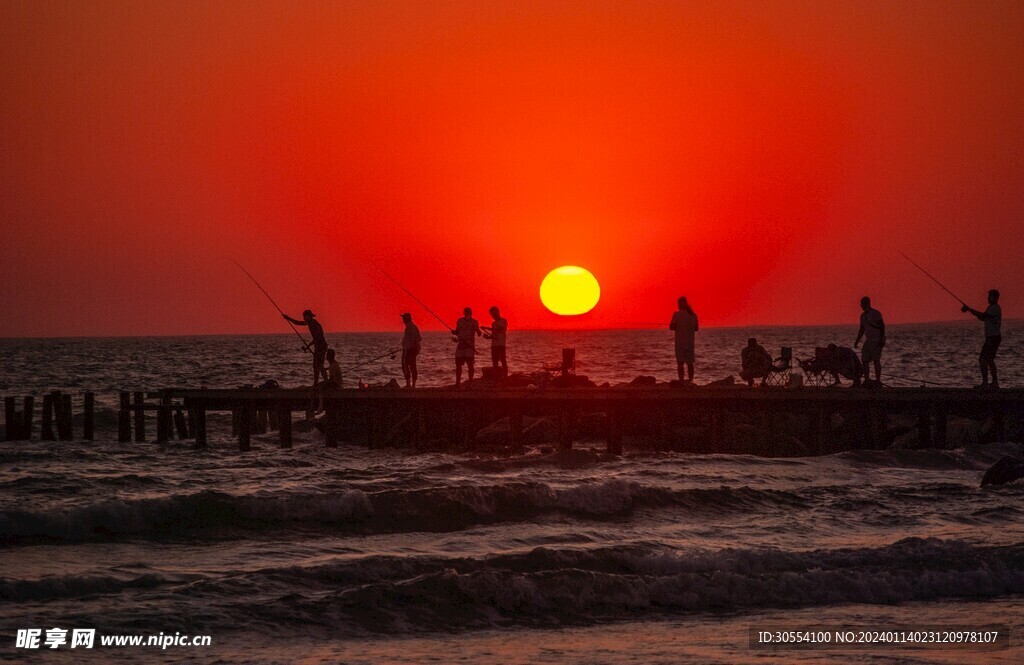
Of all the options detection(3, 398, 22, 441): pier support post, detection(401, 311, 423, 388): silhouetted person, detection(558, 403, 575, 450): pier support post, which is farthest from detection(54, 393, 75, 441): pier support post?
detection(558, 403, 575, 450): pier support post

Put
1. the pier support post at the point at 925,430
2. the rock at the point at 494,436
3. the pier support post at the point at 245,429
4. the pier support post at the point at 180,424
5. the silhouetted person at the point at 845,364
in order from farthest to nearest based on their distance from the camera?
the pier support post at the point at 180,424, the pier support post at the point at 245,429, the rock at the point at 494,436, the pier support post at the point at 925,430, the silhouetted person at the point at 845,364

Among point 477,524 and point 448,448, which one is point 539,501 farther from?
point 448,448

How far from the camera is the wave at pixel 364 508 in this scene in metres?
18.1

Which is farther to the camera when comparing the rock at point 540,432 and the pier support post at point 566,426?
the rock at point 540,432

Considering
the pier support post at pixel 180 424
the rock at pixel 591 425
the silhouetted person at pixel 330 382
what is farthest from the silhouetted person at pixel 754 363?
the pier support post at pixel 180 424

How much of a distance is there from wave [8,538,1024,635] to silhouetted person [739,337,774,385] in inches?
422

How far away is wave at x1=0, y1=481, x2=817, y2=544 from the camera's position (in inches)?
712

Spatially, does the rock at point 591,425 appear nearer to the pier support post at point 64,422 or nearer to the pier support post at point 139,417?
the pier support post at point 139,417

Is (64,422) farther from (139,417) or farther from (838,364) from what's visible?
(838,364)

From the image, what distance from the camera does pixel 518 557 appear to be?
15.4 meters

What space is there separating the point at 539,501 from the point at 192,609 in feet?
24.8

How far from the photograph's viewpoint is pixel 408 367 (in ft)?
89.8

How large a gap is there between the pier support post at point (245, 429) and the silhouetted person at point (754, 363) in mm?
11282

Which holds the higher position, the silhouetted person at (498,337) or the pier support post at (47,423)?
the silhouetted person at (498,337)
